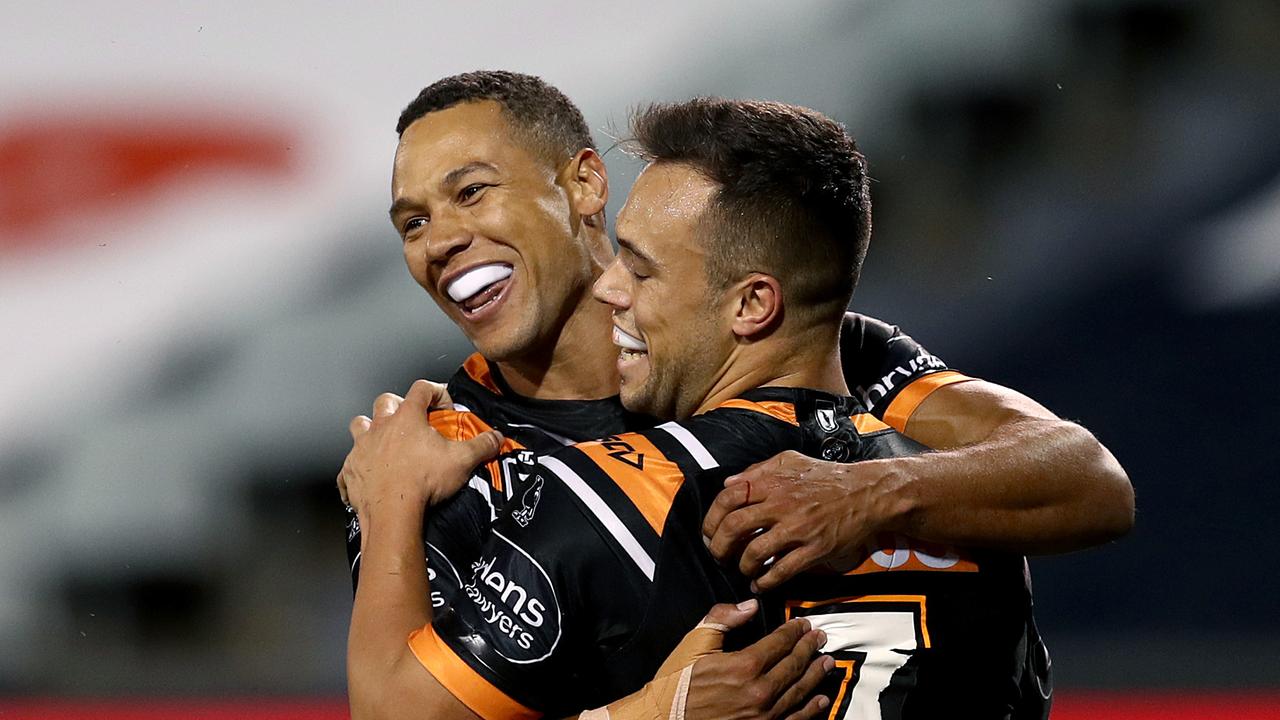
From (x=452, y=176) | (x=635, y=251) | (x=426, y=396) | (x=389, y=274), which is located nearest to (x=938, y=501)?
(x=635, y=251)

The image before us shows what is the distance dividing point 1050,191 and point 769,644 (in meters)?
3.44

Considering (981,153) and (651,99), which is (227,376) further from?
(981,153)

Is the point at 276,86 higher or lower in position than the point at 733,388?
higher

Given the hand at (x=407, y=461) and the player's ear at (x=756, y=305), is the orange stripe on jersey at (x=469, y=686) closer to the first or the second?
the hand at (x=407, y=461)

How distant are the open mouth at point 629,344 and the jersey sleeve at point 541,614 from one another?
299 millimetres

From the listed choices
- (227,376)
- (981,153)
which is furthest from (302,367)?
(981,153)

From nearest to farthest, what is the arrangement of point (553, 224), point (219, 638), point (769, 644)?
point (769, 644), point (553, 224), point (219, 638)

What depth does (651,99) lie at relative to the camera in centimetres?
454

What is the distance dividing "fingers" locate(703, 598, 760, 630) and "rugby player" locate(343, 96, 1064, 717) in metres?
0.02

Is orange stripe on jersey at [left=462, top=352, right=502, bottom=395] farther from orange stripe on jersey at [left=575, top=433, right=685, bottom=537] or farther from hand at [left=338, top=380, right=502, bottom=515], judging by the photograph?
orange stripe on jersey at [left=575, top=433, right=685, bottom=537]

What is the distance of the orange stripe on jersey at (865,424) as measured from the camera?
5.46 feet

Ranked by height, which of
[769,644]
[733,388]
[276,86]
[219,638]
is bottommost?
[219,638]

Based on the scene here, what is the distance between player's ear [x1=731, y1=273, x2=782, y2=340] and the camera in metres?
1.66

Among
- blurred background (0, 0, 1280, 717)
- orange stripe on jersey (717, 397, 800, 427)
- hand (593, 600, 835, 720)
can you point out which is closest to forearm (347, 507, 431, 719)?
hand (593, 600, 835, 720)
